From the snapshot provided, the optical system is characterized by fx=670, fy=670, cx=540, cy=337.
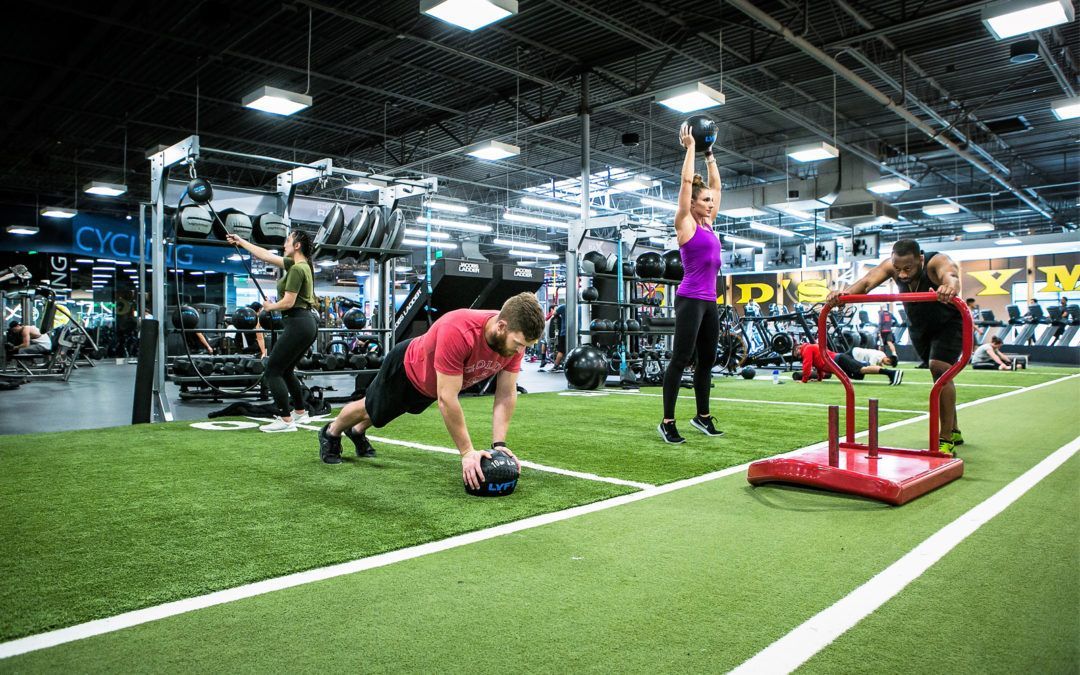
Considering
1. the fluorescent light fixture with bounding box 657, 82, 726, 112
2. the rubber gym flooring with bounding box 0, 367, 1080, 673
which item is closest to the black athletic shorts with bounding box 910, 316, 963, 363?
the rubber gym flooring with bounding box 0, 367, 1080, 673

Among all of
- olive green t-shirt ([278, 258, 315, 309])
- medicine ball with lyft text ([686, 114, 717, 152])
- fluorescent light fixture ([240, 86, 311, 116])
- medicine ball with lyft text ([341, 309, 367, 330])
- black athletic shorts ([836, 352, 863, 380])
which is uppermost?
fluorescent light fixture ([240, 86, 311, 116])

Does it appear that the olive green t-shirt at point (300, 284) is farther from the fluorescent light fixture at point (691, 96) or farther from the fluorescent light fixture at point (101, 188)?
the fluorescent light fixture at point (101, 188)

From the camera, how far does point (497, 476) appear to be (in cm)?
264

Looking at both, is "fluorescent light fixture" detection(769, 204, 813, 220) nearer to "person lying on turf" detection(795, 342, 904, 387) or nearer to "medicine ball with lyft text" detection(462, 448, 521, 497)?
"person lying on turf" detection(795, 342, 904, 387)

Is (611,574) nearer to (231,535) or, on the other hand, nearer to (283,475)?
(231,535)

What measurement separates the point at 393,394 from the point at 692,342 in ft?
6.00

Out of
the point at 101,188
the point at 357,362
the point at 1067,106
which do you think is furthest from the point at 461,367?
the point at 101,188

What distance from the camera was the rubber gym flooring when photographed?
54.9 inches

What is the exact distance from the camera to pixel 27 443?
4.13 m

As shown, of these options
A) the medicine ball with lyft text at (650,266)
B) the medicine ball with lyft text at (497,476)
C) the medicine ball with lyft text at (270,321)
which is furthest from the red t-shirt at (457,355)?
the medicine ball with lyft text at (650,266)

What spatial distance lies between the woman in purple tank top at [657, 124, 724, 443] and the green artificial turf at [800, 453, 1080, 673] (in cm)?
192

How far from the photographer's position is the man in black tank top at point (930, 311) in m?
3.54

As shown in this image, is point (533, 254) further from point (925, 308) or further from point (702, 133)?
point (925, 308)

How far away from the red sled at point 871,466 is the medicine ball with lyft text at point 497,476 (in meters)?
1.04
